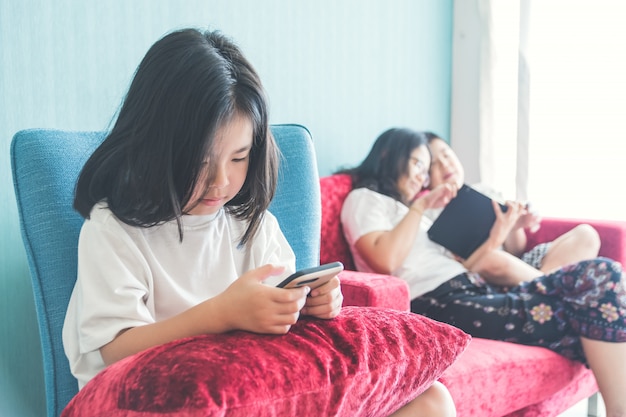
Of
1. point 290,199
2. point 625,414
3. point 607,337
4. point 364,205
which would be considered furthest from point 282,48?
point 625,414

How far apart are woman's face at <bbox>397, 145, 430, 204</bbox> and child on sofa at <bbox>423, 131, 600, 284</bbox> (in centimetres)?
12

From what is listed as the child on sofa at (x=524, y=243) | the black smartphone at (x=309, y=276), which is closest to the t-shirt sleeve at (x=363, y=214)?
the child on sofa at (x=524, y=243)

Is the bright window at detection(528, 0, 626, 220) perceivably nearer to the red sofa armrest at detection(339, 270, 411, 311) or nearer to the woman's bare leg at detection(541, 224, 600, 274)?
the woman's bare leg at detection(541, 224, 600, 274)

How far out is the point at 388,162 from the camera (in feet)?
6.75

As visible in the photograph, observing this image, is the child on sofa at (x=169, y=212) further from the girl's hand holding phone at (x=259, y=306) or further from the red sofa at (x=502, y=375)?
the red sofa at (x=502, y=375)

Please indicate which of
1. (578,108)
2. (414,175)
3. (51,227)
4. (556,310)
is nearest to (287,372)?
(51,227)

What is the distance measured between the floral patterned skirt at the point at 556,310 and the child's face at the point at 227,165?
92 cm

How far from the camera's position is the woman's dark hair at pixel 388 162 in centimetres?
203

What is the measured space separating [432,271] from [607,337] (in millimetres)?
499

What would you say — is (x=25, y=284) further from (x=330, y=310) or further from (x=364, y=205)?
(x=364, y=205)

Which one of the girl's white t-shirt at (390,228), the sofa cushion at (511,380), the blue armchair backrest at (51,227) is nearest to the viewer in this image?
the blue armchair backrest at (51,227)

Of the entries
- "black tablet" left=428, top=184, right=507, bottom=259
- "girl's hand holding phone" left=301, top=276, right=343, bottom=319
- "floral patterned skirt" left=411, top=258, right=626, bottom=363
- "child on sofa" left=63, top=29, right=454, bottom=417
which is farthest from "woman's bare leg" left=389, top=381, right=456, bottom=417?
"black tablet" left=428, top=184, right=507, bottom=259

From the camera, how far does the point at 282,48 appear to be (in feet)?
6.70

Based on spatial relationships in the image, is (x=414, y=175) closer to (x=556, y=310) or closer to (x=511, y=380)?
(x=556, y=310)
